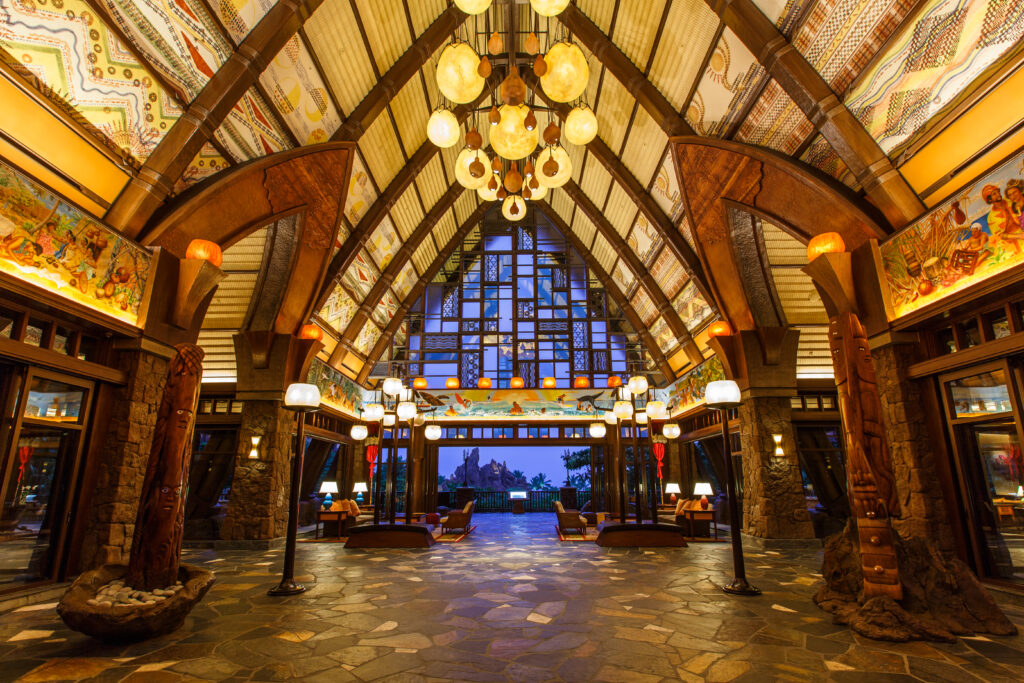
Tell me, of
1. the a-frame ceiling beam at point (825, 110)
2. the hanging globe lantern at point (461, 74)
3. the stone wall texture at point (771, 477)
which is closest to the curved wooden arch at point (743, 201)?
the a-frame ceiling beam at point (825, 110)

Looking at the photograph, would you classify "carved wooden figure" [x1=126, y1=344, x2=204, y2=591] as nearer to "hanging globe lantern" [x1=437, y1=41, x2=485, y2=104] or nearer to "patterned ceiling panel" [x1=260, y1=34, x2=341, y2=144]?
"hanging globe lantern" [x1=437, y1=41, x2=485, y2=104]

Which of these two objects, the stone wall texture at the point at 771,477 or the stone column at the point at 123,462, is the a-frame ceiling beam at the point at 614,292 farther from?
the stone column at the point at 123,462

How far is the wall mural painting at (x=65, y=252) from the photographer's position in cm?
454

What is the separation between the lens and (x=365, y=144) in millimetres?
9625

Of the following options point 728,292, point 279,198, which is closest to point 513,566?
point 728,292

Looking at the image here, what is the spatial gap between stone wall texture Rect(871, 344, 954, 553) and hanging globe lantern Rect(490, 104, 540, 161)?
16.3 feet

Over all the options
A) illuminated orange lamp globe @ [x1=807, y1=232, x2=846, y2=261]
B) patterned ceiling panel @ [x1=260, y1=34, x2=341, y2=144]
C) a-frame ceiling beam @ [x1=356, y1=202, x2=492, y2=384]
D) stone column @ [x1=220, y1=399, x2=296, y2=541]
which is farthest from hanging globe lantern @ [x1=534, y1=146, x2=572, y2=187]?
a-frame ceiling beam @ [x1=356, y1=202, x2=492, y2=384]

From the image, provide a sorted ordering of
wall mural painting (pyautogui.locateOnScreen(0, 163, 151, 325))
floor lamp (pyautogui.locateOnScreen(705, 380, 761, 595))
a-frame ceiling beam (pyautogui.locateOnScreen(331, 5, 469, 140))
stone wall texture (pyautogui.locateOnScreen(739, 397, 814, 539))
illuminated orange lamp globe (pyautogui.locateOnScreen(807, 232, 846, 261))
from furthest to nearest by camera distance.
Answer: stone wall texture (pyautogui.locateOnScreen(739, 397, 814, 539))
a-frame ceiling beam (pyautogui.locateOnScreen(331, 5, 469, 140))
illuminated orange lamp globe (pyautogui.locateOnScreen(807, 232, 846, 261))
floor lamp (pyautogui.locateOnScreen(705, 380, 761, 595))
wall mural painting (pyautogui.locateOnScreen(0, 163, 151, 325))

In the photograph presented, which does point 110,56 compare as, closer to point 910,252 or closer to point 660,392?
point 910,252

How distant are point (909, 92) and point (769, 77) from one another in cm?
183

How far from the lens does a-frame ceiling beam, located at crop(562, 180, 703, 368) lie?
11.7 metres

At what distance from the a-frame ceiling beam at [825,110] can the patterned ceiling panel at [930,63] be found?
Answer: 171 mm

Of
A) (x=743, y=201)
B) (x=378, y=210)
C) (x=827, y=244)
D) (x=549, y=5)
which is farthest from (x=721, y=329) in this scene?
(x=378, y=210)

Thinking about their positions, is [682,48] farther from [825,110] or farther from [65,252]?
[65,252]
